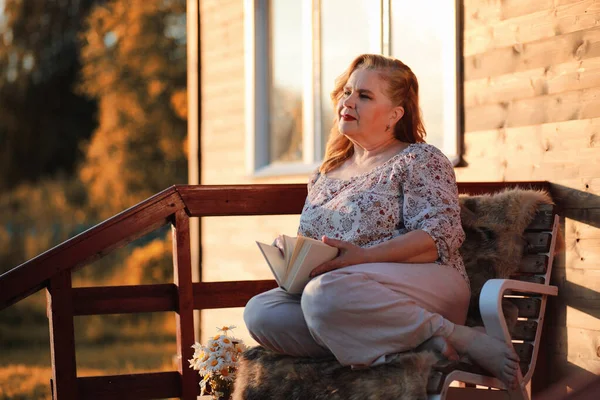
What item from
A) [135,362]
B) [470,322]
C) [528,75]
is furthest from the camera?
[135,362]

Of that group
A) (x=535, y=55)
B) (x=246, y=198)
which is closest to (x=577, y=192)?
(x=535, y=55)

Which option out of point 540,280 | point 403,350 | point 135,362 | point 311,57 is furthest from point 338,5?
point 135,362

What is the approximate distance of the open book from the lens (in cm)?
294

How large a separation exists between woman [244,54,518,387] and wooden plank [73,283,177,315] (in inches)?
31.5

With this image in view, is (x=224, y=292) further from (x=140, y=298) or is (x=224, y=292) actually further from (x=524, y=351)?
(x=524, y=351)

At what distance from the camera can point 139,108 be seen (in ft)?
55.3

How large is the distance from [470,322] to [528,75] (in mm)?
1368

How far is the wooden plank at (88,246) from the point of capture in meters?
3.44

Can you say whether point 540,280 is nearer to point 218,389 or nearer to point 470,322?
point 470,322

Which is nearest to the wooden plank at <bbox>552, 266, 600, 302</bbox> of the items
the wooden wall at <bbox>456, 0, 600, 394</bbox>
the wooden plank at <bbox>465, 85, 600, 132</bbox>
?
the wooden wall at <bbox>456, 0, 600, 394</bbox>

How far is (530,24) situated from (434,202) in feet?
4.68

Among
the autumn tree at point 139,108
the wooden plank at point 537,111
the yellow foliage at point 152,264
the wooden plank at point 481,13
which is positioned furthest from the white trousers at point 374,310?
the autumn tree at point 139,108

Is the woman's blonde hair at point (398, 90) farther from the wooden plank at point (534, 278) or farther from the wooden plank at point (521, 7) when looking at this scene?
the wooden plank at point (521, 7)

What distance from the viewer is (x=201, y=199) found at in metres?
3.80
